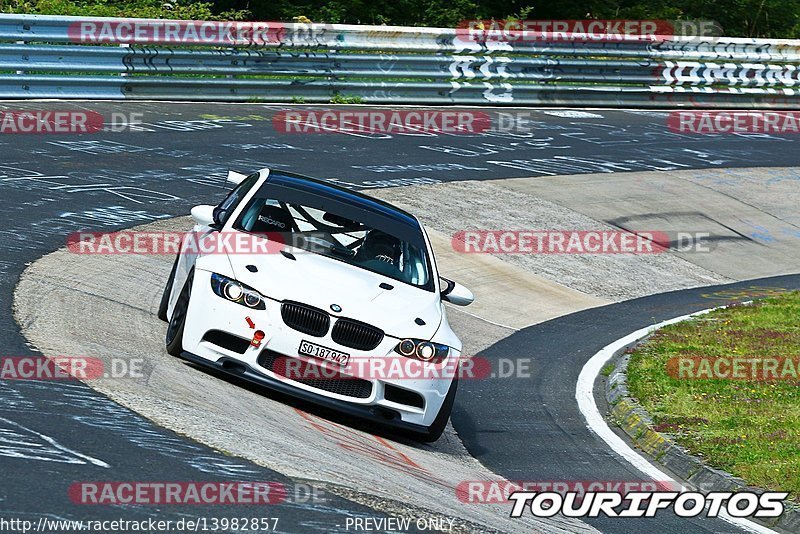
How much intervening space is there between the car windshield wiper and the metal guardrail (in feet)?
37.1

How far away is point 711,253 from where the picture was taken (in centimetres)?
1786

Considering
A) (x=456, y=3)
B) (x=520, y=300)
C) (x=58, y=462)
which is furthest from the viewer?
(x=456, y=3)

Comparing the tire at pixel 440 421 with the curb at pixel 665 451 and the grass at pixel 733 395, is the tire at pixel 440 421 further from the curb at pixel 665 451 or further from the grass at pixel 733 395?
the grass at pixel 733 395

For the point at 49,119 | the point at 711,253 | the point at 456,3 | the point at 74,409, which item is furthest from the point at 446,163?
the point at 456,3

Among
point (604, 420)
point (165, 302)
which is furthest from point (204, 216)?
point (604, 420)

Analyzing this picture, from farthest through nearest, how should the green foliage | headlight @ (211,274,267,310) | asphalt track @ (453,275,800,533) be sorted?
the green foliage → asphalt track @ (453,275,800,533) → headlight @ (211,274,267,310)

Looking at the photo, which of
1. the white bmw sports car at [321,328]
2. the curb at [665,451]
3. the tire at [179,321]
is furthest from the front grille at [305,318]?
the curb at [665,451]

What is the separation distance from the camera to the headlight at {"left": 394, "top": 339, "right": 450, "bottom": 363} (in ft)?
26.9

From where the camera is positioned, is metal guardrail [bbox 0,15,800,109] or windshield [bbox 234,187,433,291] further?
metal guardrail [bbox 0,15,800,109]

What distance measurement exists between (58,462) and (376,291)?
3.13 meters

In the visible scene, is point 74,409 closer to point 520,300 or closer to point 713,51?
point 520,300

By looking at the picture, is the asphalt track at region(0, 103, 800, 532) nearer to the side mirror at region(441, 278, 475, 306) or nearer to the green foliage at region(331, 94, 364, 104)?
the side mirror at region(441, 278, 475, 306)

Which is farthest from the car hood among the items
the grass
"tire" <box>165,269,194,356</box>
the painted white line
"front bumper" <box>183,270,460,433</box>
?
the grass

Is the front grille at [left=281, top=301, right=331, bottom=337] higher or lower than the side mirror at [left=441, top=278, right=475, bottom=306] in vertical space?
higher
